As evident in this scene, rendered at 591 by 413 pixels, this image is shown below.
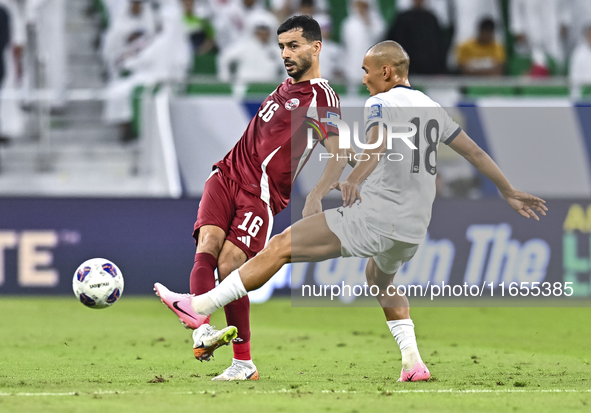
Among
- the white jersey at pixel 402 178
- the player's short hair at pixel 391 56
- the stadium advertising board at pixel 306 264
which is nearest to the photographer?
the white jersey at pixel 402 178

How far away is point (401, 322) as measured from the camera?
5.97m

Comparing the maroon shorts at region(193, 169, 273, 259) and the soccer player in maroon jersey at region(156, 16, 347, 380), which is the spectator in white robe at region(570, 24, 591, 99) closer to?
the soccer player in maroon jersey at region(156, 16, 347, 380)

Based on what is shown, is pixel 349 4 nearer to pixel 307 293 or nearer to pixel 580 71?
pixel 580 71

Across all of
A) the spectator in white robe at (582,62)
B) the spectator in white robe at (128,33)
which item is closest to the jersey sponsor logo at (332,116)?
the spectator in white robe at (128,33)

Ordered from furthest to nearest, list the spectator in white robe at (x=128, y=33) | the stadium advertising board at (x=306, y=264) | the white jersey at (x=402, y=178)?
the spectator in white robe at (x=128, y=33) → the stadium advertising board at (x=306, y=264) → the white jersey at (x=402, y=178)

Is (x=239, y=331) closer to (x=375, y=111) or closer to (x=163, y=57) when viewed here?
(x=375, y=111)

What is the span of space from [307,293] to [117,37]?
5.21 metres

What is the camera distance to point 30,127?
1212cm

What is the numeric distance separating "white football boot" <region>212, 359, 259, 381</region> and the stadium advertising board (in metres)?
5.36

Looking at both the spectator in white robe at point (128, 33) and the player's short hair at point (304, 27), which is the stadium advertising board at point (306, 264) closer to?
the spectator in white robe at point (128, 33)

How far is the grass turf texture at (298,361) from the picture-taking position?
499 centimetres

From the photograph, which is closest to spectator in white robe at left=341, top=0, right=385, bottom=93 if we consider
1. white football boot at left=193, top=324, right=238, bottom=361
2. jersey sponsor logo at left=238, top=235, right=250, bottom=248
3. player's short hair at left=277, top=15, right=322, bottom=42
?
player's short hair at left=277, top=15, right=322, bottom=42

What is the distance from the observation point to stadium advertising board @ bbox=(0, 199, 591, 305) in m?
11.3

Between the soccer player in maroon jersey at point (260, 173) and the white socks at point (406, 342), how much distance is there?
963 millimetres
